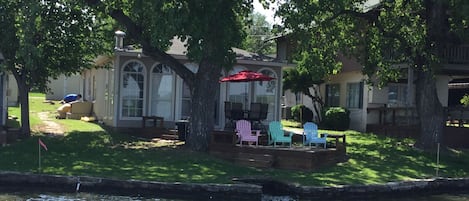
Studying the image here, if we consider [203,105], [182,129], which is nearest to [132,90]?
[182,129]

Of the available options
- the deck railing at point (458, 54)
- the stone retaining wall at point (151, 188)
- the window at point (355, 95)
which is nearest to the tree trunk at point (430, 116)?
the deck railing at point (458, 54)

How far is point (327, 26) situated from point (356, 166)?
18.4ft

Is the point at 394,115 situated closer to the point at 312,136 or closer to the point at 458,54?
the point at 458,54

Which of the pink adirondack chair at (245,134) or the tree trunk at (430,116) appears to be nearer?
the pink adirondack chair at (245,134)

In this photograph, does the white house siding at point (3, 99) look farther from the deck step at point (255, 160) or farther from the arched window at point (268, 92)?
the arched window at point (268, 92)

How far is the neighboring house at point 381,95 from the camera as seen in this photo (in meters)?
24.3

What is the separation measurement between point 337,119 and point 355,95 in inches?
87.9

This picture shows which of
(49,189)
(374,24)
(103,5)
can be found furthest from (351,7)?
(49,189)

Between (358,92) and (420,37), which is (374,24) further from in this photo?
(358,92)

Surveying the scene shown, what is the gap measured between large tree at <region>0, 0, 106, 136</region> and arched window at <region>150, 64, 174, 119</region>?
2.41 m

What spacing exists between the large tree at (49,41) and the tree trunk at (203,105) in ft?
13.8

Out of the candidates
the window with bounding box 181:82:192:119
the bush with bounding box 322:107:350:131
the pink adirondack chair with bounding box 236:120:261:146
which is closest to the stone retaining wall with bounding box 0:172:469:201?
the pink adirondack chair with bounding box 236:120:261:146

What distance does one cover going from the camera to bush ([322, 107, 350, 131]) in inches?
1066

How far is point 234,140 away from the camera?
1614cm
